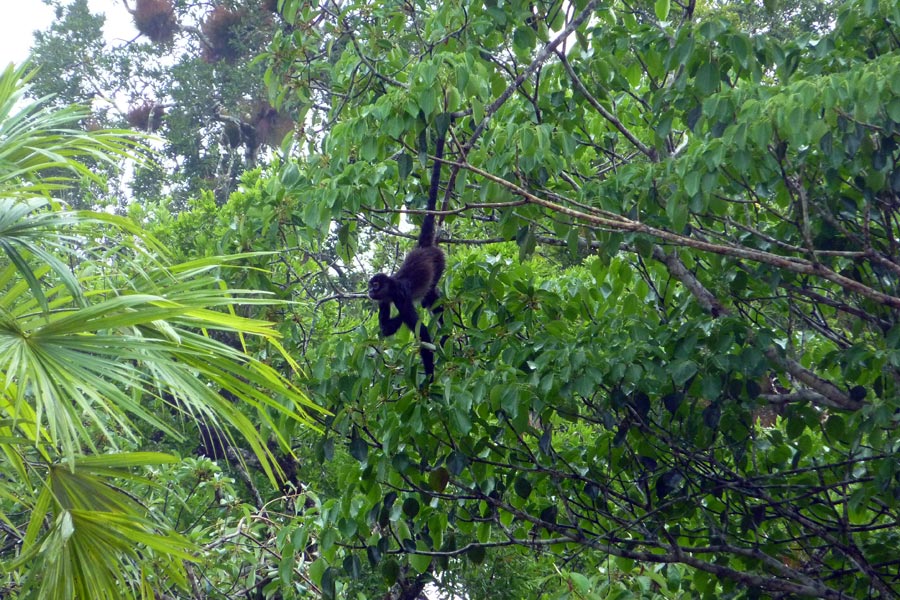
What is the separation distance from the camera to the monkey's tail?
4500 millimetres

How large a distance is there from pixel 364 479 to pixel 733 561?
2.42 meters

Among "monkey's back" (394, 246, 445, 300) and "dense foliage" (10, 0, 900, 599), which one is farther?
"monkey's back" (394, 246, 445, 300)

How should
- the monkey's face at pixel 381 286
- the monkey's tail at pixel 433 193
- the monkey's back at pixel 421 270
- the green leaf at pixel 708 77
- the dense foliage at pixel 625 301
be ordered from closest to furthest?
the dense foliage at pixel 625 301 < the green leaf at pixel 708 77 < the monkey's tail at pixel 433 193 < the monkey's face at pixel 381 286 < the monkey's back at pixel 421 270

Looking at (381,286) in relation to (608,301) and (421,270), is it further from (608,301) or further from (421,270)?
(608,301)

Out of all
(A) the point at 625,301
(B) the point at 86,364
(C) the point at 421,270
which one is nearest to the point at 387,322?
(C) the point at 421,270

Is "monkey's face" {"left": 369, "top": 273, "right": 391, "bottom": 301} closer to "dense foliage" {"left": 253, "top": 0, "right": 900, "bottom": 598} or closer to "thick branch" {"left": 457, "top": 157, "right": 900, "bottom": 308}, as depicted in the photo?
"dense foliage" {"left": 253, "top": 0, "right": 900, "bottom": 598}

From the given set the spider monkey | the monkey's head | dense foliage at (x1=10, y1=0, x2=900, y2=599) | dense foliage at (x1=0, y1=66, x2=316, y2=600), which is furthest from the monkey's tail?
dense foliage at (x1=0, y1=66, x2=316, y2=600)

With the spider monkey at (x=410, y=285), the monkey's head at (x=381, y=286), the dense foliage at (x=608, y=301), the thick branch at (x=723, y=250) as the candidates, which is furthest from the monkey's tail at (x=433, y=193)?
the thick branch at (x=723, y=250)

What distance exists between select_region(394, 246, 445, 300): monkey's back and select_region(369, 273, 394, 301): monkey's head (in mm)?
135

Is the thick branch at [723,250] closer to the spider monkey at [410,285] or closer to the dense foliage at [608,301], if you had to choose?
the dense foliage at [608,301]

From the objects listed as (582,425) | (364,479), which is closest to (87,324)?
(364,479)

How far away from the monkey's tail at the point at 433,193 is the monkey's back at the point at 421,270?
9 centimetres

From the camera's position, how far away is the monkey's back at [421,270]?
6461 mm

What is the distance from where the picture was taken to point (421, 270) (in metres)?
6.52
